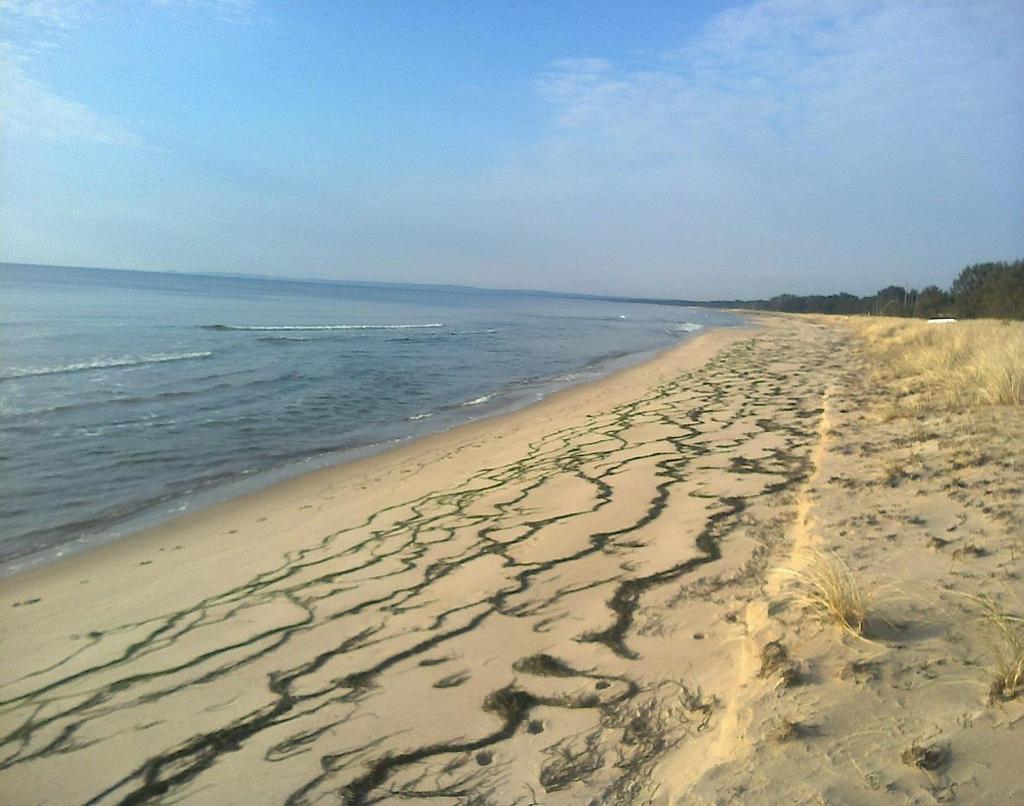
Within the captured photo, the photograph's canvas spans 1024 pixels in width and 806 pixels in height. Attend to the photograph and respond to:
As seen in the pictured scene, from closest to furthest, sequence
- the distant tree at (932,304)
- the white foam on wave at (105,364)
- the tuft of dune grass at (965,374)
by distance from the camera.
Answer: the tuft of dune grass at (965,374)
the white foam on wave at (105,364)
the distant tree at (932,304)

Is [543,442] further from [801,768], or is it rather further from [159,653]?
[801,768]

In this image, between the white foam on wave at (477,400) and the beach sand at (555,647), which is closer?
the beach sand at (555,647)

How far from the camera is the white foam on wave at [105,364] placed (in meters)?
14.1

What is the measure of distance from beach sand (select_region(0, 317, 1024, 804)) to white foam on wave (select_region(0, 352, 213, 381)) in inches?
432

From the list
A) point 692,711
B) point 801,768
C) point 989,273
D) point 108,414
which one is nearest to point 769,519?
point 692,711

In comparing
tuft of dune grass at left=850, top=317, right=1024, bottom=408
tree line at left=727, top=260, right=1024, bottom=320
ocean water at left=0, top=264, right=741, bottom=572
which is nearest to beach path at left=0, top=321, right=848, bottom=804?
ocean water at left=0, top=264, right=741, bottom=572

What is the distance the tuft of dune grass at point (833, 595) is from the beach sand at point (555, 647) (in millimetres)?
65

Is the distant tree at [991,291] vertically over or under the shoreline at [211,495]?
over

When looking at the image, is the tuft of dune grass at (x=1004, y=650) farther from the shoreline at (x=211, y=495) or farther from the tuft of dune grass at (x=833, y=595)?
the shoreline at (x=211, y=495)

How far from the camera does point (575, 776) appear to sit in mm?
2037

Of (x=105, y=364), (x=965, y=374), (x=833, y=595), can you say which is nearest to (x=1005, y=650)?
(x=833, y=595)

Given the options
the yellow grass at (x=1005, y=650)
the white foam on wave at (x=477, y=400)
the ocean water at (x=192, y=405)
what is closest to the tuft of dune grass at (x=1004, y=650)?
the yellow grass at (x=1005, y=650)

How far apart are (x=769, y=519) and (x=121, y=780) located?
381cm

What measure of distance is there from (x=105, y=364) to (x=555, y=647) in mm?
16976
